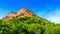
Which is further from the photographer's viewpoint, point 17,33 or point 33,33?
point 33,33

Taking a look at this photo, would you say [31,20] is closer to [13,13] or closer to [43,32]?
[13,13]

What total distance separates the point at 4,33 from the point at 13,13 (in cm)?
3432

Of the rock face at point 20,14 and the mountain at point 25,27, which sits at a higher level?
the rock face at point 20,14

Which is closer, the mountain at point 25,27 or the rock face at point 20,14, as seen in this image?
the mountain at point 25,27

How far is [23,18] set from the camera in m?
75.7

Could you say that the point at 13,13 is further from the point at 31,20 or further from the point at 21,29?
the point at 21,29

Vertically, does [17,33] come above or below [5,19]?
below

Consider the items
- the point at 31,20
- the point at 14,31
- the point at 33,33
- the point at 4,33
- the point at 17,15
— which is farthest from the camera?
the point at 17,15

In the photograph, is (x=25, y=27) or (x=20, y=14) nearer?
(x=25, y=27)

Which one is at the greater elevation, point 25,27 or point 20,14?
point 20,14

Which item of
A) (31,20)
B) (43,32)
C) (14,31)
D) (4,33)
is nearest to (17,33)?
(14,31)

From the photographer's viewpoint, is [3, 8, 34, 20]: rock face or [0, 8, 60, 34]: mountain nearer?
[0, 8, 60, 34]: mountain

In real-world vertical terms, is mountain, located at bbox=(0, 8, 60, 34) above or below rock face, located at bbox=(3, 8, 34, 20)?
below

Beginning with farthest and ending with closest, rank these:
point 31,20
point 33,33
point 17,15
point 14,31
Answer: point 17,15 < point 31,20 < point 33,33 < point 14,31
